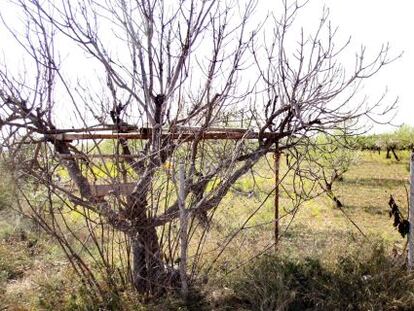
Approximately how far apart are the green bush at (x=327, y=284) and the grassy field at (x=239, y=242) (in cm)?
22

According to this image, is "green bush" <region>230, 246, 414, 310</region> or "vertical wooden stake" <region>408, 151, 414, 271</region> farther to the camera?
"vertical wooden stake" <region>408, 151, 414, 271</region>

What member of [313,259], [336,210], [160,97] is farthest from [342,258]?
[336,210]

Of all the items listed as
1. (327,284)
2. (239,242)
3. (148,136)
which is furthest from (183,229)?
(239,242)

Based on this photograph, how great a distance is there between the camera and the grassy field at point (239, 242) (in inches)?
206

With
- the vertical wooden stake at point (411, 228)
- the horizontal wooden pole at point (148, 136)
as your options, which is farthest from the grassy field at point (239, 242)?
the horizontal wooden pole at point (148, 136)

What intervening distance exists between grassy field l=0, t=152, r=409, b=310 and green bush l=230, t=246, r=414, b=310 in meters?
0.22

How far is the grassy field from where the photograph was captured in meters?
5.23

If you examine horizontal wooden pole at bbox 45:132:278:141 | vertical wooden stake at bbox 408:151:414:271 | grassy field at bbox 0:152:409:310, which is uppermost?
horizontal wooden pole at bbox 45:132:278:141

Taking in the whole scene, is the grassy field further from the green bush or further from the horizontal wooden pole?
the horizontal wooden pole

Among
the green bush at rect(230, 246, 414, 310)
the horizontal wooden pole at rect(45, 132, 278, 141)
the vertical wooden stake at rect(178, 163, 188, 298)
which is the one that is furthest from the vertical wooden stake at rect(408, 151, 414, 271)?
the vertical wooden stake at rect(178, 163, 188, 298)

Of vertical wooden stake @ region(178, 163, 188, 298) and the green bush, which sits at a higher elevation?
vertical wooden stake @ region(178, 163, 188, 298)

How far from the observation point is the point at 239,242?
6.55 meters

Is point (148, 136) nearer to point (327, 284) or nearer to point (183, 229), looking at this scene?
point (183, 229)

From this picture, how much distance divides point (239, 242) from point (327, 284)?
74.1 inches
